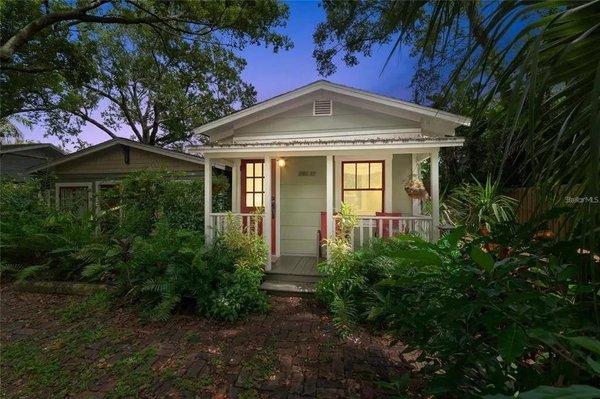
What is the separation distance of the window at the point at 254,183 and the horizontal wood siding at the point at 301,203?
51 centimetres

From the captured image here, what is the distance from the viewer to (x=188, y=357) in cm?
329

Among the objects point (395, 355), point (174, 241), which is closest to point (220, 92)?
point (174, 241)

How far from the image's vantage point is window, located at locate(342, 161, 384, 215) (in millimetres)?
6305

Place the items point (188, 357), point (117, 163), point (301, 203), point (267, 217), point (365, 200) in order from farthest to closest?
point (117, 163)
point (301, 203)
point (365, 200)
point (267, 217)
point (188, 357)

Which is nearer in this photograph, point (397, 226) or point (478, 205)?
point (478, 205)

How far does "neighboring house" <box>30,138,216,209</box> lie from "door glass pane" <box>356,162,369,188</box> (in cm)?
532

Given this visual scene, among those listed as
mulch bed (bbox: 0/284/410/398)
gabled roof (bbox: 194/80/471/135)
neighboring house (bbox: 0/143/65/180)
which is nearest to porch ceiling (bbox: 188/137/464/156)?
gabled roof (bbox: 194/80/471/135)

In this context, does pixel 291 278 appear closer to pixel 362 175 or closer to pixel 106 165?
pixel 362 175

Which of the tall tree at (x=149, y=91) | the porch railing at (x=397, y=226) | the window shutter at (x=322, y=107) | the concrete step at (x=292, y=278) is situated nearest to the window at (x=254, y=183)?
the window shutter at (x=322, y=107)

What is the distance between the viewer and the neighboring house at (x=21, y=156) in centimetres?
1254

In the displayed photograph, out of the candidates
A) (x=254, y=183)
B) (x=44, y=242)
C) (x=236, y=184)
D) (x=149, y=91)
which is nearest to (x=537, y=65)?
(x=254, y=183)

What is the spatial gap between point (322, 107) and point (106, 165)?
A: 26.4 feet

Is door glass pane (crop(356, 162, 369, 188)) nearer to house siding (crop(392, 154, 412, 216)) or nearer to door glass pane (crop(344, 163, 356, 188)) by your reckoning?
door glass pane (crop(344, 163, 356, 188))

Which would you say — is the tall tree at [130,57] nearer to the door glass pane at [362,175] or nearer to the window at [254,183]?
the window at [254,183]
